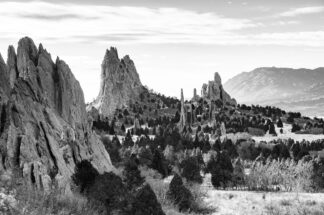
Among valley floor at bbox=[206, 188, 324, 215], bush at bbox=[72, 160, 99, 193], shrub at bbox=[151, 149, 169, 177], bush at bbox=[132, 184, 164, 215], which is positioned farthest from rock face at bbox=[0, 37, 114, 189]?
shrub at bbox=[151, 149, 169, 177]

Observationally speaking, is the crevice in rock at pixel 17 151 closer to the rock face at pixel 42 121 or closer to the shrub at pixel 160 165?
the rock face at pixel 42 121

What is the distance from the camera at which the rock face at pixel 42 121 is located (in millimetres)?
50812

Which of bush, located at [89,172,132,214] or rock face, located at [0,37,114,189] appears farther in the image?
rock face, located at [0,37,114,189]

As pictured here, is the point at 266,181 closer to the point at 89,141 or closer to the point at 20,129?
the point at 89,141

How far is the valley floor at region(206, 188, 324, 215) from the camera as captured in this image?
63.2 metres

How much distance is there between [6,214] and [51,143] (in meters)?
42.1

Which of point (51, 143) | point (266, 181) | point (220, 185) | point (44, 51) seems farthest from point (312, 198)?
point (44, 51)

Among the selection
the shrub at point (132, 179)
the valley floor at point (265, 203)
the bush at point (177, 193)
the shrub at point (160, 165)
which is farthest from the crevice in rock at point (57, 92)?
the shrub at point (160, 165)

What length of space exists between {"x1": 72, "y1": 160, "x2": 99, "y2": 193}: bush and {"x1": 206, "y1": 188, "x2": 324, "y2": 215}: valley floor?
60.2 feet

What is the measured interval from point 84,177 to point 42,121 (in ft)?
34.8

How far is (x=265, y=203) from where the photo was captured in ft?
227

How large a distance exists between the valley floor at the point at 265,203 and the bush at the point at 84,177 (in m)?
18.4

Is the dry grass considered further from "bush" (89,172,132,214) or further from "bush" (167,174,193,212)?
"bush" (167,174,193,212)

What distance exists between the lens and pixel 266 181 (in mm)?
86188
